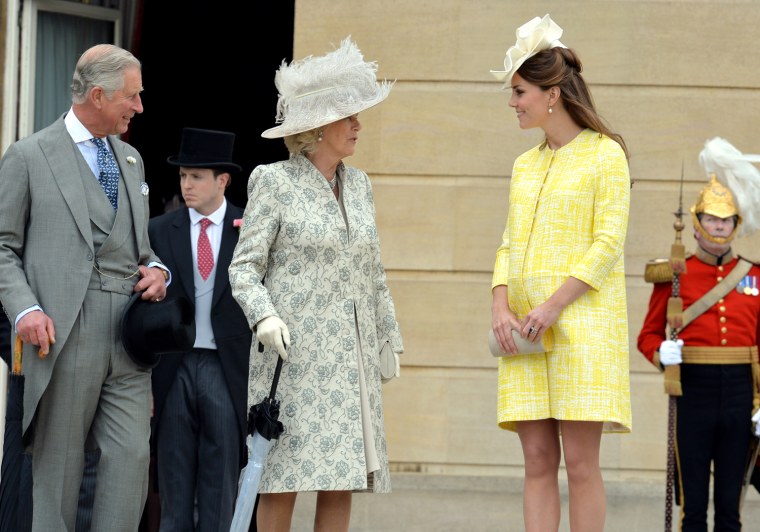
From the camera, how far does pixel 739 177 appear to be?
6582mm

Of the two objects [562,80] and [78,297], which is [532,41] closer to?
[562,80]

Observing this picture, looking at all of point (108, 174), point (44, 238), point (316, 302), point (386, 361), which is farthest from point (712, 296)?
point (44, 238)

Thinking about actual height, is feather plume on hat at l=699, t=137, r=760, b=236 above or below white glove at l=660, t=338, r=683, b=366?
above

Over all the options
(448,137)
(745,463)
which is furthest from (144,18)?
(745,463)

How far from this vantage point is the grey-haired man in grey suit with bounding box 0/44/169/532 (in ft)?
16.4

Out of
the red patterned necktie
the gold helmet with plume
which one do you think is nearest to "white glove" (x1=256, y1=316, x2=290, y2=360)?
the red patterned necktie

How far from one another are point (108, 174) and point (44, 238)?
1.28 feet

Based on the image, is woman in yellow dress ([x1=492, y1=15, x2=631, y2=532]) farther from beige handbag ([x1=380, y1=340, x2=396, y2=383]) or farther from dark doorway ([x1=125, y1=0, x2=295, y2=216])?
dark doorway ([x1=125, y1=0, x2=295, y2=216])

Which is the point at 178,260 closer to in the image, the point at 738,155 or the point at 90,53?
the point at 90,53

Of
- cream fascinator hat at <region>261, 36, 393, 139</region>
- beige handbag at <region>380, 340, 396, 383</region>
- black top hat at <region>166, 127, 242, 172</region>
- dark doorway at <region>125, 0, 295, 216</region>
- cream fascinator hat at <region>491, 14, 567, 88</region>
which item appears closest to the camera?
cream fascinator hat at <region>491, 14, 567, 88</region>

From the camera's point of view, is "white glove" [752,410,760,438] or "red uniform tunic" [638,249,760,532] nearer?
"white glove" [752,410,760,438]

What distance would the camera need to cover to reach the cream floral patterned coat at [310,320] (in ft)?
16.5

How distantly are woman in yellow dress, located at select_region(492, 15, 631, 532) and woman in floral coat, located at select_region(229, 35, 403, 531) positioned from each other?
543mm

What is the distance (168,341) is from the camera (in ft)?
16.8
